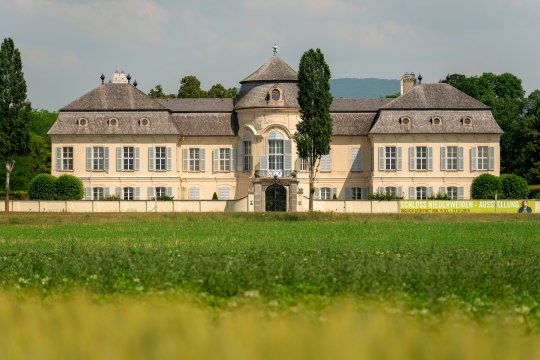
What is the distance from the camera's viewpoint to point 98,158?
73312 millimetres

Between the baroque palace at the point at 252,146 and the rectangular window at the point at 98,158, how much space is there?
0.23 feet

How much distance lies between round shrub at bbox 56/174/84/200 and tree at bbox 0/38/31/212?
13.1 feet

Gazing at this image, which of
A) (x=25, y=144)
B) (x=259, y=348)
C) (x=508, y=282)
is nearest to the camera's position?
(x=259, y=348)

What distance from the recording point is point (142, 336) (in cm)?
513

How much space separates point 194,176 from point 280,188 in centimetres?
755

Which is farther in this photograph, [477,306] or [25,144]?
[25,144]

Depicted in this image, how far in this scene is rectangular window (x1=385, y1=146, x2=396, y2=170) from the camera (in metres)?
73.2

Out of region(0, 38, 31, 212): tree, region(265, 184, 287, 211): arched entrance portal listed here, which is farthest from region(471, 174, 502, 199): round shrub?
region(0, 38, 31, 212): tree

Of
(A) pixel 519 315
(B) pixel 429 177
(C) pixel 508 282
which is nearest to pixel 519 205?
(B) pixel 429 177

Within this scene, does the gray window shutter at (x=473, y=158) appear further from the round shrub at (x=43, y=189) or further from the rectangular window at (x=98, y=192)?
the round shrub at (x=43, y=189)

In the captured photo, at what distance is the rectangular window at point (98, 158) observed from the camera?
2884 inches

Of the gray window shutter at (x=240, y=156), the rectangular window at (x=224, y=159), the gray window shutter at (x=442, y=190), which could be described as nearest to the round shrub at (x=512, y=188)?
the gray window shutter at (x=442, y=190)

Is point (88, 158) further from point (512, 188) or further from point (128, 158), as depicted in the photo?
point (512, 188)

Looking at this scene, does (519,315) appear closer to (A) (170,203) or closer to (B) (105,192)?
(A) (170,203)
